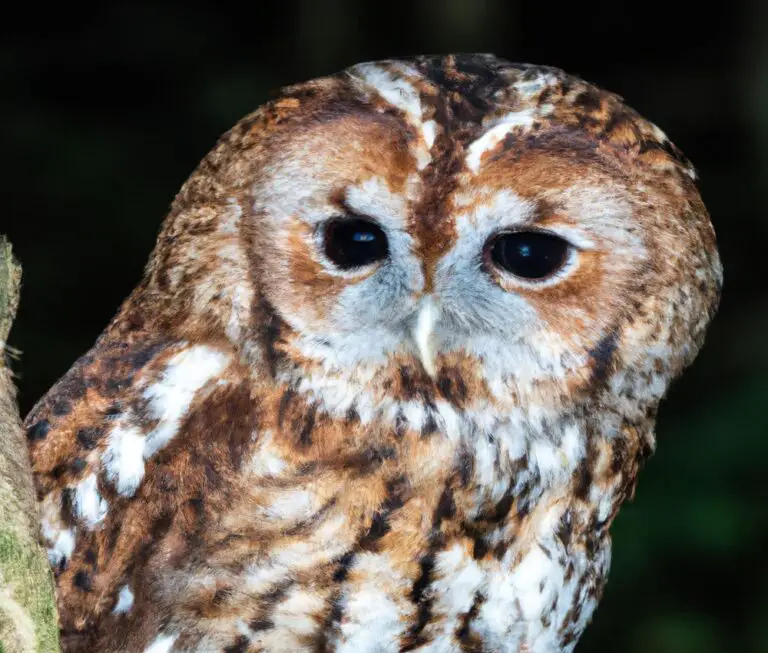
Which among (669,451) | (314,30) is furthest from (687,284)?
(314,30)

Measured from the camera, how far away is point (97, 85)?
433 centimetres

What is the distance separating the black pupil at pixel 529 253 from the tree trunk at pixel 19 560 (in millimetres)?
646

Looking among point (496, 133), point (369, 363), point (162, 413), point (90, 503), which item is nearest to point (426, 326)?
point (369, 363)

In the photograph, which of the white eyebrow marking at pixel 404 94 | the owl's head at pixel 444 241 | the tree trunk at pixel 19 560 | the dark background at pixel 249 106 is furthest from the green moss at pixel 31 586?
the dark background at pixel 249 106

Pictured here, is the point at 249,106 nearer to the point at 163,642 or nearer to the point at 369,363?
the point at 369,363

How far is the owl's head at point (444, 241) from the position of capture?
4.62 feet

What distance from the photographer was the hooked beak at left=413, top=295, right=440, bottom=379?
146cm

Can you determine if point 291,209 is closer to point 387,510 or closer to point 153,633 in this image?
point 387,510

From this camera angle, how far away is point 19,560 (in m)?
1.21

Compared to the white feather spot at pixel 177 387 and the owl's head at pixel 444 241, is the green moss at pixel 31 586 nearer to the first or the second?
the white feather spot at pixel 177 387

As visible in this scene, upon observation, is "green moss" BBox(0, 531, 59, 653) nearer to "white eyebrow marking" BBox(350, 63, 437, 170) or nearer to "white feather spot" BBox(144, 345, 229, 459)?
"white feather spot" BBox(144, 345, 229, 459)

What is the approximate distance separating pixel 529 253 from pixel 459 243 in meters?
0.10

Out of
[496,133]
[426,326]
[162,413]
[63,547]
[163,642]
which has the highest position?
[496,133]

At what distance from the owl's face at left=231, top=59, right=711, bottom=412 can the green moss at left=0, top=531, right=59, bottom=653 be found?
46 cm
